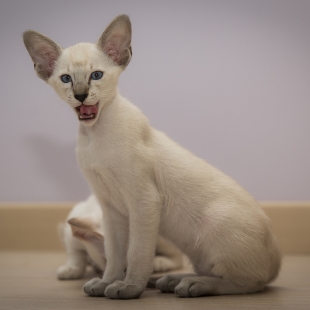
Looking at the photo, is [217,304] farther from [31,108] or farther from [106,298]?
[31,108]

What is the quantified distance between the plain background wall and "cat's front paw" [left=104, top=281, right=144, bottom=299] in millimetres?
1126

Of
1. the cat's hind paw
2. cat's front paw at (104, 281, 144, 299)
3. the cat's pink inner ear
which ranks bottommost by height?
cat's front paw at (104, 281, 144, 299)

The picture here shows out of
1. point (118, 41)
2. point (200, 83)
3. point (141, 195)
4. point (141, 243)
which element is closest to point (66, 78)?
point (118, 41)

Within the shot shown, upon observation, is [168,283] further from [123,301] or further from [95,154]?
[95,154]

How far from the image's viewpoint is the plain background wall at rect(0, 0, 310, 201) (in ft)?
7.63

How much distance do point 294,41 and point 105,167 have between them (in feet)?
4.00

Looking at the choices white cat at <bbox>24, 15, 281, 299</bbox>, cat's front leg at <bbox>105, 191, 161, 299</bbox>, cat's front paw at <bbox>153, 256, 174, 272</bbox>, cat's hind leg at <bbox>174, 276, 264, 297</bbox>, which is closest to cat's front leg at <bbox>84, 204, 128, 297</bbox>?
white cat at <bbox>24, 15, 281, 299</bbox>

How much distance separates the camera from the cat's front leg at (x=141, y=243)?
150 centimetres

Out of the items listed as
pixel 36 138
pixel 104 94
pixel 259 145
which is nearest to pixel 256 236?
pixel 104 94

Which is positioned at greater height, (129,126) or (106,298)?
(129,126)

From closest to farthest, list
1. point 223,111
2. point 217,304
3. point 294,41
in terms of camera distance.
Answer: point 217,304, point 294,41, point 223,111

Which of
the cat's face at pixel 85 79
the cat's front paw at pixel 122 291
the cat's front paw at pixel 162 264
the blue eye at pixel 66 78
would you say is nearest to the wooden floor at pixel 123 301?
the cat's front paw at pixel 122 291

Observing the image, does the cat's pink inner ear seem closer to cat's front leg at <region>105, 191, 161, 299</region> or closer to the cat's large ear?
the cat's large ear

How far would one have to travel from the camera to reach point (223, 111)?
8.04 ft
